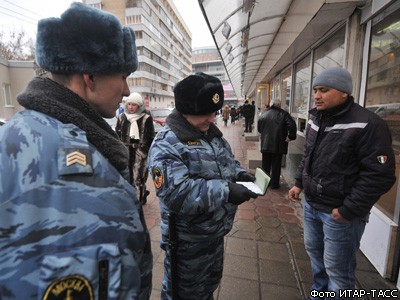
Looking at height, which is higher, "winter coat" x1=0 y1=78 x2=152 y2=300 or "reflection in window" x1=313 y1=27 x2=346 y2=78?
"reflection in window" x1=313 y1=27 x2=346 y2=78

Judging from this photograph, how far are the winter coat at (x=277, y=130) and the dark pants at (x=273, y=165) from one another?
0.58ft

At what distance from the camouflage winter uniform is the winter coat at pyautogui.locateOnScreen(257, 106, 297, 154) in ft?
11.8

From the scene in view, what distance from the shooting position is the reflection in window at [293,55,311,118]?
18.4 ft

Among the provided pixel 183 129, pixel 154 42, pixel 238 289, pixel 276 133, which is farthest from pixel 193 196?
pixel 154 42

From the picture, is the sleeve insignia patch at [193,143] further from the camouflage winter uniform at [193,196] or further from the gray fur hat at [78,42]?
the gray fur hat at [78,42]

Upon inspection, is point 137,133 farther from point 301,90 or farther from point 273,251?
point 301,90

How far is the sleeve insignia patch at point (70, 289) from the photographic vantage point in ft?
2.15

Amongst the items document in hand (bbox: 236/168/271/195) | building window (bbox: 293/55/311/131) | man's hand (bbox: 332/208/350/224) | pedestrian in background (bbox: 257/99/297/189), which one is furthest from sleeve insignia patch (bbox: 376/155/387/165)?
building window (bbox: 293/55/311/131)

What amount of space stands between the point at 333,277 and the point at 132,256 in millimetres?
1840

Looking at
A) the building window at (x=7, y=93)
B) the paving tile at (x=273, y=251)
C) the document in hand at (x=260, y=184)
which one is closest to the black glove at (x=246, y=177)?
the document in hand at (x=260, y=184)

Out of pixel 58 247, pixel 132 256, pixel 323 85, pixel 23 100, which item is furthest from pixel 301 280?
pixel 23 100

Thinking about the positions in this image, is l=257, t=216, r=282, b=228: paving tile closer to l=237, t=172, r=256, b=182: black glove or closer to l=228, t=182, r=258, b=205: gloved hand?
l=237, t=172, r=256, b=182: black glove

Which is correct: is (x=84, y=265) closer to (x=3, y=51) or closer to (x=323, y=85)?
(x=323, y=85)

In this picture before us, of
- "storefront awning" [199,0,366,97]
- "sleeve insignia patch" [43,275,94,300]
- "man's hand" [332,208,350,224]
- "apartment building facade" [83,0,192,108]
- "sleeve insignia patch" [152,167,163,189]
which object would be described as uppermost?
"apartment building facade" [83,0,192,108]
